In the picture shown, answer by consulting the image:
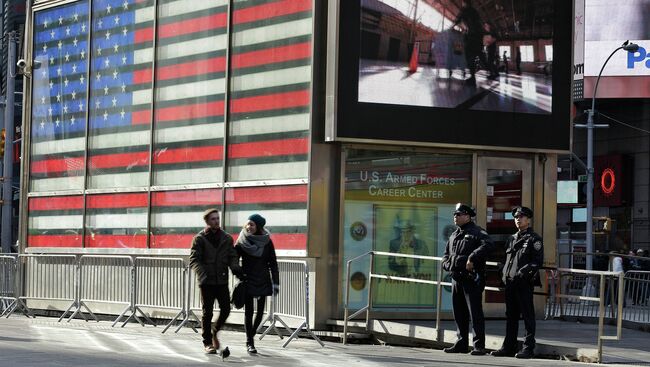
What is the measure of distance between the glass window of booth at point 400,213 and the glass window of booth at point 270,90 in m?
0.95

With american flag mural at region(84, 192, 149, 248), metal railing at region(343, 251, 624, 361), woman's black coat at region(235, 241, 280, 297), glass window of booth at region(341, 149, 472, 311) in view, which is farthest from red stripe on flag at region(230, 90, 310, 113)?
woman's black coat at region(235, 241, 280, 297)

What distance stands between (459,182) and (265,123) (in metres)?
2.99

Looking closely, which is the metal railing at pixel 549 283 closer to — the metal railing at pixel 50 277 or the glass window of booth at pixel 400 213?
the glass window of booth at pixel 400 213

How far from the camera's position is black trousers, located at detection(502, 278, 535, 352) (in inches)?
587

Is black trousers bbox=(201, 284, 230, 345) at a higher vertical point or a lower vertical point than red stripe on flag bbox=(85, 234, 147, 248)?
lower

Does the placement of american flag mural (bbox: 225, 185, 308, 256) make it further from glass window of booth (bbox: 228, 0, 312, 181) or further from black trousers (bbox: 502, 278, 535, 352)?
black trousers (bbox: 502, 278, 535, 352)

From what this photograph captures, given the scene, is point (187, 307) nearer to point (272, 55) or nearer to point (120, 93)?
point (272, 55)

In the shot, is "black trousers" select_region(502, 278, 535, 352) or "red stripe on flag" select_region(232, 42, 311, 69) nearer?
"black trousers" select_region(502, 278, 535, 352)

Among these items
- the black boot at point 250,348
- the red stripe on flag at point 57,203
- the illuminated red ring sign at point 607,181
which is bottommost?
the black boot at point 250,348

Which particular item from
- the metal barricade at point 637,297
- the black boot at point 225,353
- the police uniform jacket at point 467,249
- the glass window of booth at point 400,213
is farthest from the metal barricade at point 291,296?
the metal barricade at point 637,297

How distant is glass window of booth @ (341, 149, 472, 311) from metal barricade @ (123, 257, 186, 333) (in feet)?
8.94

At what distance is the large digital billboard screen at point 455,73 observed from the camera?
58.6 feet

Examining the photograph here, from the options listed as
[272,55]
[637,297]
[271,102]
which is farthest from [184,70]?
[637,297]

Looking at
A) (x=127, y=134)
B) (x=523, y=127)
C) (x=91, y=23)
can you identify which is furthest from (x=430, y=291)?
(x=91, y=23)
